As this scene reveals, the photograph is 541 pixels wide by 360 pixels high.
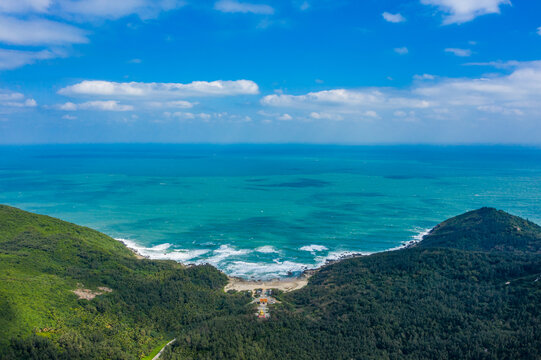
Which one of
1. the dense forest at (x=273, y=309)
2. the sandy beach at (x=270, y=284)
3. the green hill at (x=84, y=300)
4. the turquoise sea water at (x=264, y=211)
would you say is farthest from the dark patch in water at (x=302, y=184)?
the sandy beach at (x=270, y=284)

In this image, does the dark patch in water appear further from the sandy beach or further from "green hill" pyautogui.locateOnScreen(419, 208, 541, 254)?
the sandy beach

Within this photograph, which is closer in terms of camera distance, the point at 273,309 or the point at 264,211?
the point at 273,309

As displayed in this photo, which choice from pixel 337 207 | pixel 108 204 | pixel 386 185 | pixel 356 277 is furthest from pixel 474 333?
pixel 386 185

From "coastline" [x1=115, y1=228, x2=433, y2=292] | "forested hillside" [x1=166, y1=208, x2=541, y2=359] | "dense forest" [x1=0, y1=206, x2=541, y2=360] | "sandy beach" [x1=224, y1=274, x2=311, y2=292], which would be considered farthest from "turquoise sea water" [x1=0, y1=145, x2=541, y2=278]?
"forested hillside" [x1=166, y1=208, x2=541, y2=359]

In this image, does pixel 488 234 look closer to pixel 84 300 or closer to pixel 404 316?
pixel 404 316

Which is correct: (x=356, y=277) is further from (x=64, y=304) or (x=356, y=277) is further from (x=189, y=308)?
(x=64, y=304)

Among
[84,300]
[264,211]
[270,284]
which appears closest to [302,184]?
[264,211]
